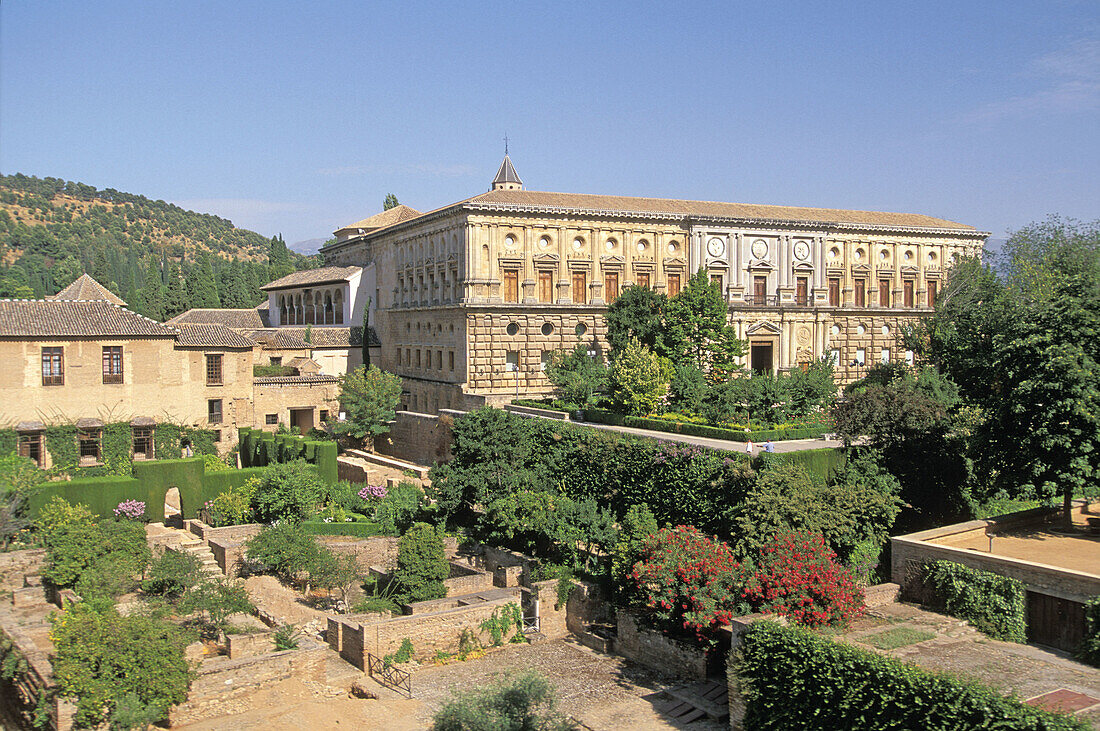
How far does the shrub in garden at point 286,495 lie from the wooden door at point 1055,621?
20.7m

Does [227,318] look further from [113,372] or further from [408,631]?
[408,631]

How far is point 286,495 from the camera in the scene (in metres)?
28.4

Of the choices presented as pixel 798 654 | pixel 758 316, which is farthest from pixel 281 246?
pixel 798 654

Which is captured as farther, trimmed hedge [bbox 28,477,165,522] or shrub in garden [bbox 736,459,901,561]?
trimmed hedge [bbox 28,477,165,522]

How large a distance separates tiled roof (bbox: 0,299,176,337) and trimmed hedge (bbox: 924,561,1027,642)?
2945cm

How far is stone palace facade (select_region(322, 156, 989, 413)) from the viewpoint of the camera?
132ft

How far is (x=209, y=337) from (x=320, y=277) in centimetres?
1581

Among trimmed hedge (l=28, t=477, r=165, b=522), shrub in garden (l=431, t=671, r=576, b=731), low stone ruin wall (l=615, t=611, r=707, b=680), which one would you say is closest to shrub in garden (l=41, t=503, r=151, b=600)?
trimmed hedge (l=28, t=477, r=165, b=522)

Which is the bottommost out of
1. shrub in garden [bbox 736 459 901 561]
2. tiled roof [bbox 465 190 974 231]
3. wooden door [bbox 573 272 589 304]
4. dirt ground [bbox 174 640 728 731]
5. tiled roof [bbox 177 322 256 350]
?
dirt ground [bbox 174 640 728 731]

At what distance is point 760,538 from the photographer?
69.5ft

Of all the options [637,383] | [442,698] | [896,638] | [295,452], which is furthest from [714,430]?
[295,452]

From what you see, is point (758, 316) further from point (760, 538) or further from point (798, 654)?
point (798, 654)

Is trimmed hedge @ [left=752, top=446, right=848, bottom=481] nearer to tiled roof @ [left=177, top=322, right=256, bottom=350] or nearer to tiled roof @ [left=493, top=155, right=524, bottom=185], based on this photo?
tiled roof @ [left=177, top=322, right=256, bottom=350]

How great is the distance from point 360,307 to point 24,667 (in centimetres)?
3356
